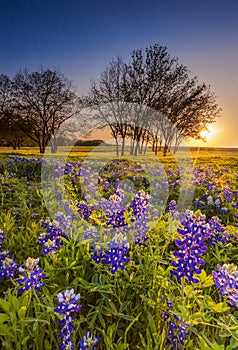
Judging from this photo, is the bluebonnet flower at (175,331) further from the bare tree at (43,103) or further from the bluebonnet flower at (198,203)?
the bare tree at (43,103)

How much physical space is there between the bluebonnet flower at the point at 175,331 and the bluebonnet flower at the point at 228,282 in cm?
29

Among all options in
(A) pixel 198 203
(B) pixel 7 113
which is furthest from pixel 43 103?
(A) pixel 198 203

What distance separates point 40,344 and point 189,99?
3110 cm

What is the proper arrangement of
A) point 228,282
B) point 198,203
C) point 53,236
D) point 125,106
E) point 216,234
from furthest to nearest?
1. point 125,106
2. point 198,203
3. point 216,234
4. point 53,236
5. point 228,282

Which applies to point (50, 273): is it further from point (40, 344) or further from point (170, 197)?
point (170, 197)

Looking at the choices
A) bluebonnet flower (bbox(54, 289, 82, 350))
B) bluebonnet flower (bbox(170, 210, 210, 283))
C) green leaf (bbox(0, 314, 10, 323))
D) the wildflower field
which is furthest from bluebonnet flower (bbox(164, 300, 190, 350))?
green leaf (bbox(0, 314, 10, 323))

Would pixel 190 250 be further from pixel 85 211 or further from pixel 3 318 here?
pixel 85 211

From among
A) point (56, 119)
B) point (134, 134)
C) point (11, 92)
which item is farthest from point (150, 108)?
point (11, 92)

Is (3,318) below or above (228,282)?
below

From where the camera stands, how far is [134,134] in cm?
3075

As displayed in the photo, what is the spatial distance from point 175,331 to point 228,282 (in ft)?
1.49

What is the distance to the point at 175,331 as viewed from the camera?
1833 millimetres

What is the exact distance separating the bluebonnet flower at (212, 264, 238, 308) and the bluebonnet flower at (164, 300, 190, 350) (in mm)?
294

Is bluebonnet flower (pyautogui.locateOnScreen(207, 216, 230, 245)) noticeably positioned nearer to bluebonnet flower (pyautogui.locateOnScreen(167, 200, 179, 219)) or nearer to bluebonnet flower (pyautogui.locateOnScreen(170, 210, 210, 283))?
bluebonnet flower (pyautogui.locateOnScreen(167, 200, 179, 219))
